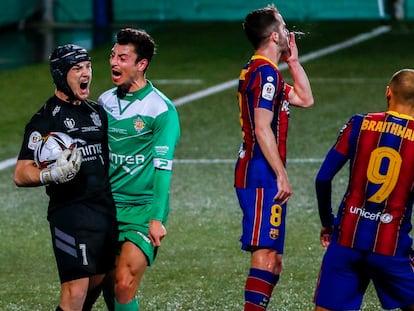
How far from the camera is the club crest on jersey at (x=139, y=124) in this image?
757 centimetres

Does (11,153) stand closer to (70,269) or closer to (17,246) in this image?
(17,246)

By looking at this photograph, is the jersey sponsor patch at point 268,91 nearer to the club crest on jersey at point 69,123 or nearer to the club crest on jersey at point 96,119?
the club crest on jersey at point 96,119

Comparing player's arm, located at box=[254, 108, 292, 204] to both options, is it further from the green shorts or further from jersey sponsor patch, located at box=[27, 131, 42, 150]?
jersey sponsor patch, located at box=[27, 131, 42, 150]

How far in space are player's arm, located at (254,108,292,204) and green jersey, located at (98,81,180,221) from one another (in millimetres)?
486

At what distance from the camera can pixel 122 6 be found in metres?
27.7

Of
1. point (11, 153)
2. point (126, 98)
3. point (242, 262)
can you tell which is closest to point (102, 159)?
point (126, 98)

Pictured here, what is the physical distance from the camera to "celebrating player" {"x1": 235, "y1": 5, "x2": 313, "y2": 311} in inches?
299

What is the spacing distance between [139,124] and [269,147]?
776mm

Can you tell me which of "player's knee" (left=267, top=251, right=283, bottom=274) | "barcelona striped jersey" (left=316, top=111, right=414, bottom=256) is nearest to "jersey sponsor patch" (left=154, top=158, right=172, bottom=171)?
"player's knee" (left=267, top=251, right=283, bottom=274)

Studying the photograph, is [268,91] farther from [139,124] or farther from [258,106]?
[139,124]

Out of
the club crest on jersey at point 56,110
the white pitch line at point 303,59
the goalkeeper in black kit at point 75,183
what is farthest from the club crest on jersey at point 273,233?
the white pitch line at point 303,59

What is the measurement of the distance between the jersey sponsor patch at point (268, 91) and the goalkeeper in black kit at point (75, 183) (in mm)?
978

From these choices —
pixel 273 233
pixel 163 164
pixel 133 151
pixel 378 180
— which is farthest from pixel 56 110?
pixel 378 180

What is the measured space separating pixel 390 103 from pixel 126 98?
5.31 feet
